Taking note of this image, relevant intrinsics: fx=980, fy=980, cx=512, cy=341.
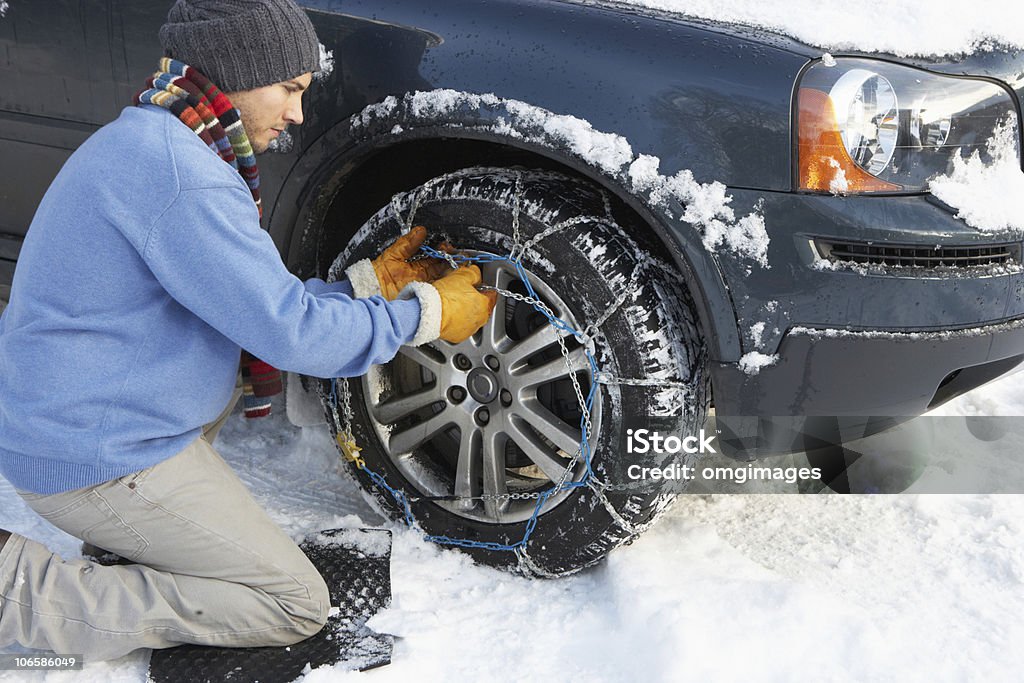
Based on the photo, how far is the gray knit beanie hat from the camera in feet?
6.22

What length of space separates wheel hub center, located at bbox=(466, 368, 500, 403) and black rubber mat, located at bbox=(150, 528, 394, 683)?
0.50 metres

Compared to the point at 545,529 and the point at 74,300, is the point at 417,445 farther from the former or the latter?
the point at 74,300

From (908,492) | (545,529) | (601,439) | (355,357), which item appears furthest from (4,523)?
(908,492)

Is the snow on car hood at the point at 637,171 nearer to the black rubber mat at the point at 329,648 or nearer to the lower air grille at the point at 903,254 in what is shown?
the lower air grille at the point at 903,254

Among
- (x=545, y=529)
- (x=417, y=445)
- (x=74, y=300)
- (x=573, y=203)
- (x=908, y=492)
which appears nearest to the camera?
(x=74, y=300)

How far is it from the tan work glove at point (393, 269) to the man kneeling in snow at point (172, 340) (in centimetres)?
Result: 4

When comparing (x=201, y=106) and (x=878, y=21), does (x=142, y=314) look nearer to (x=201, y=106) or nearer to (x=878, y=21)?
(x=201, y=106)

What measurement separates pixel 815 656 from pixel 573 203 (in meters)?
1.10

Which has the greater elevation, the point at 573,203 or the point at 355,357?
the point at 573,203

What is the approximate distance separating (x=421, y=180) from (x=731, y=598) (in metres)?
1.30

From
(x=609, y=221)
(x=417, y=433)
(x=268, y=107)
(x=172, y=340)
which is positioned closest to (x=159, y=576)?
(x=172, y=340)

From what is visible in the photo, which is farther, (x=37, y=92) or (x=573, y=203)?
(x=37, y=92)

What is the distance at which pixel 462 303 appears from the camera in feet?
7.21

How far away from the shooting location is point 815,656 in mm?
2047
